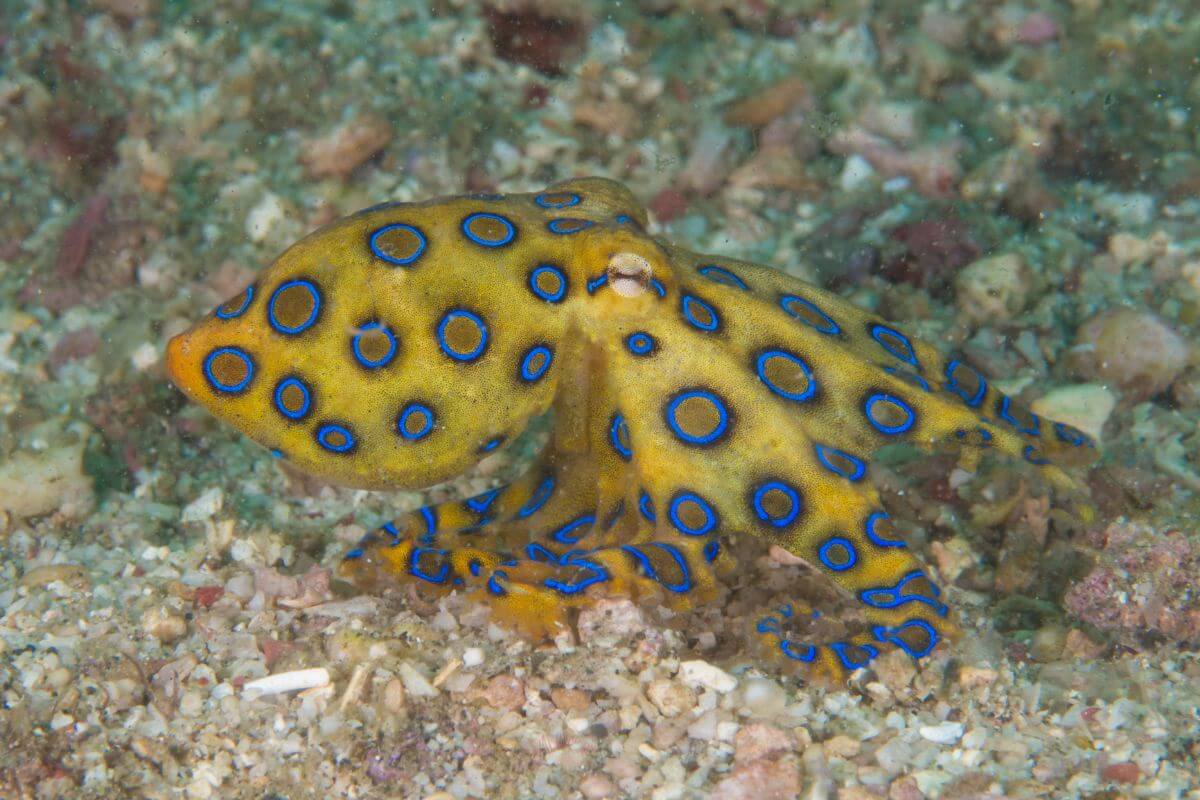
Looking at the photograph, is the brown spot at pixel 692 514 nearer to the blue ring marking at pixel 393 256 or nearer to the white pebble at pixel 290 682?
the blue ring marking at pixel 393 256

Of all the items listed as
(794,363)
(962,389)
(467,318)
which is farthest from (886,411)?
(467,318)

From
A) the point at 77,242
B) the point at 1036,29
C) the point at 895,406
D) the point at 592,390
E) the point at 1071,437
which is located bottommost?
the point at 77,242

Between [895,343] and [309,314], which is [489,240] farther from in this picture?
[895,343]

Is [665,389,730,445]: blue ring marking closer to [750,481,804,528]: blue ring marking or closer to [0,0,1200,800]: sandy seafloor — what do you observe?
[750,481,804,528]: blue ring marking

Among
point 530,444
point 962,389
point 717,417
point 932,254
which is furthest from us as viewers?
point 932,254

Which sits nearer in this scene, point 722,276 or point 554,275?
point 554,275

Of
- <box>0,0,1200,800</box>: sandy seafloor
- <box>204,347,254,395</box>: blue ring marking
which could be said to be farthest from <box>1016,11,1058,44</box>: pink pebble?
<box>204,347,254,395</box>: blue ring marking

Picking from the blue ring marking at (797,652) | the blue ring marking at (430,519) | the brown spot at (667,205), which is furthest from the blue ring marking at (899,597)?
the brown spot at (667,205)
